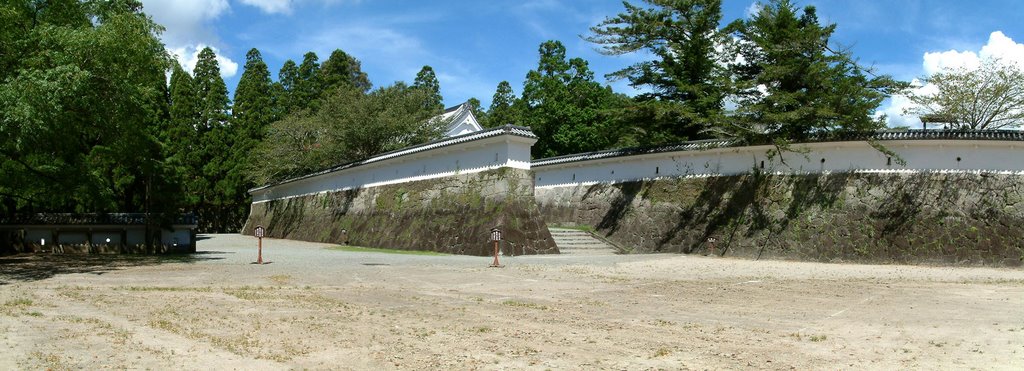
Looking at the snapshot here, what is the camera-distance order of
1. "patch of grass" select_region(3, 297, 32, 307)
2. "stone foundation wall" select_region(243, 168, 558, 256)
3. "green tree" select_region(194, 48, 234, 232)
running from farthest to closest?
"green tree" select_region(194, 48, 234, 232) → "stone foundation wall" select_region(243, 168, 558, 256) → "patch of grass" select_region(3, 297, 32, 307)

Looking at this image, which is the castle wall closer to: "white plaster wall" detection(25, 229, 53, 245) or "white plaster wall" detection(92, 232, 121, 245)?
"white plaster wall" detection(92, 232, 121, 245)

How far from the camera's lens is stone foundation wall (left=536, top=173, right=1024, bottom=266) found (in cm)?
1588

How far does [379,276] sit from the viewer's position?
1211 cm

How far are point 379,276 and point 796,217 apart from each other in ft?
37.9

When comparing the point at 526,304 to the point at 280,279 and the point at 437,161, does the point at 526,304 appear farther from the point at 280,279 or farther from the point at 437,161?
the point at 437,161

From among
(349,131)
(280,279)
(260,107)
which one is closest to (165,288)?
(280,279)

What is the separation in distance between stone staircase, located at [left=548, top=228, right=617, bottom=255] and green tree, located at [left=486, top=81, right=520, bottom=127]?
1955 centimetres

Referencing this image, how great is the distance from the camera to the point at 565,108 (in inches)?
1506

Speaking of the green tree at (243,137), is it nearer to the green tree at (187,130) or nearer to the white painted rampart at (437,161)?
the green tree at (187,130)

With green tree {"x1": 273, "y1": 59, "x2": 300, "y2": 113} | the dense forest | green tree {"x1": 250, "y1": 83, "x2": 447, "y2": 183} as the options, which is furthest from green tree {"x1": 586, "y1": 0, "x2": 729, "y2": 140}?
green tree {"x1": 273, "y1": 59, "x2": 300, "y2": 113}

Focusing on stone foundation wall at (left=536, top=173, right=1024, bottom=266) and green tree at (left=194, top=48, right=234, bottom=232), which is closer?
stone foundation wall at (left=536, top=173, right=1024, bottom=266)

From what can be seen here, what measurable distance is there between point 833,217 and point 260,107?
31966 mm

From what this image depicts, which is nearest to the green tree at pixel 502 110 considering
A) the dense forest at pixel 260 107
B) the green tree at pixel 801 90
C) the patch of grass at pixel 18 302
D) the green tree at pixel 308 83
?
the dense forest at pixel 260 107

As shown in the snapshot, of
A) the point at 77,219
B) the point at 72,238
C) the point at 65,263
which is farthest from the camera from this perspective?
the point at 72,238
